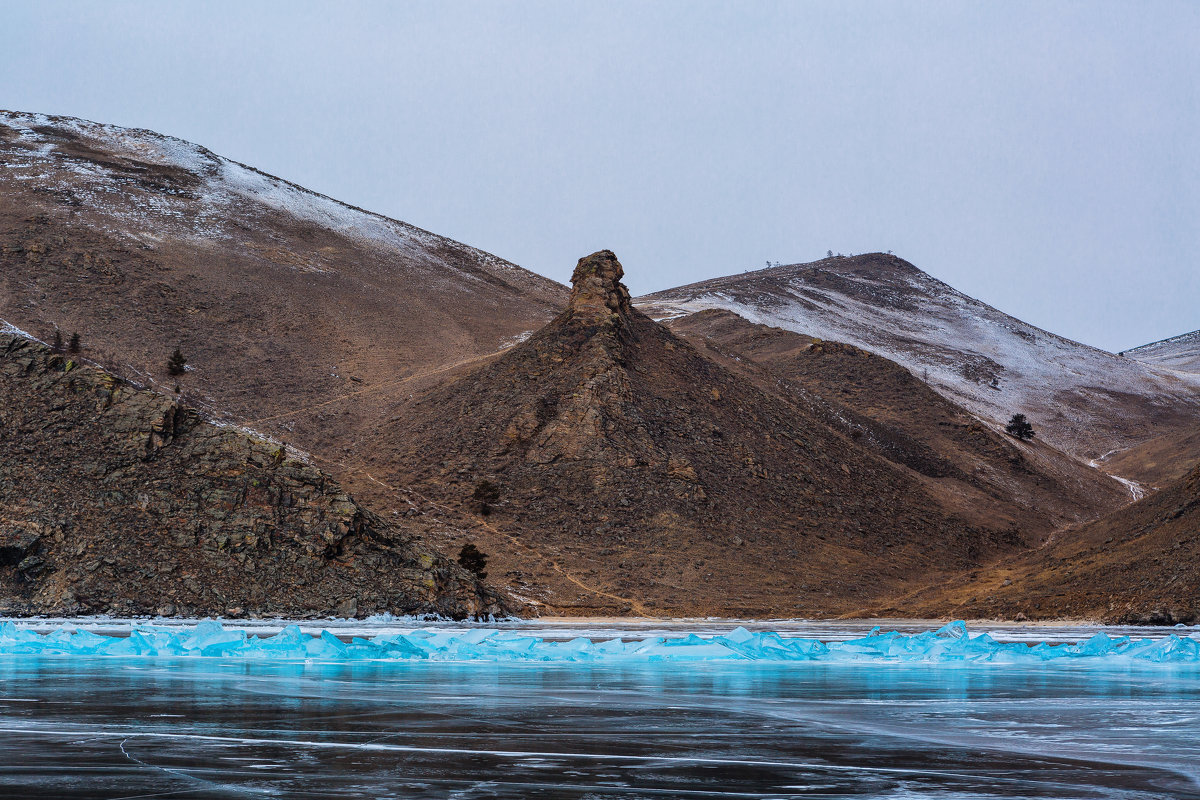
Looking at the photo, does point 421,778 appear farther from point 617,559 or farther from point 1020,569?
point 1020,569

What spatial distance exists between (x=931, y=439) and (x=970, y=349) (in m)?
74.5

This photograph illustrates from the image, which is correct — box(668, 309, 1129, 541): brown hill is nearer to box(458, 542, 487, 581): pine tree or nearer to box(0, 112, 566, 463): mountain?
box(0, 112, 566, 463): mountain

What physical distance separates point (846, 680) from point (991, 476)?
66.3m

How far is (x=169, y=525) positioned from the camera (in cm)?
3306

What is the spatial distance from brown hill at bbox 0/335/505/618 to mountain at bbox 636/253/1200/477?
279 feet

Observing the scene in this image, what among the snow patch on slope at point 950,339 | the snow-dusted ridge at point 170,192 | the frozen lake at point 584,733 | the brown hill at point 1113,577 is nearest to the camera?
the frozen lake at point 584,733

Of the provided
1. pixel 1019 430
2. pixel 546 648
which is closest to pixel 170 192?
pixel 1019 430

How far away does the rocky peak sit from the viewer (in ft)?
218

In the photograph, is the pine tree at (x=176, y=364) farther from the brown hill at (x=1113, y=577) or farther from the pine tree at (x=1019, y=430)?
the pine tree at (x=1019, y=430)

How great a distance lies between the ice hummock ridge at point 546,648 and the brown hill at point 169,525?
9.02 meters

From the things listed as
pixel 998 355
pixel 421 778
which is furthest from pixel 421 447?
pixel 998 355

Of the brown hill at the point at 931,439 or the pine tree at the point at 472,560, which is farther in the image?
the brown hill at the point at 931,439

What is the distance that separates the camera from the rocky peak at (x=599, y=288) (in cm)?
6650

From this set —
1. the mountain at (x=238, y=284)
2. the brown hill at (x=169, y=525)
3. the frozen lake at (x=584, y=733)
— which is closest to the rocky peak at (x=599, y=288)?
the mountain at (x=238, y=284)
